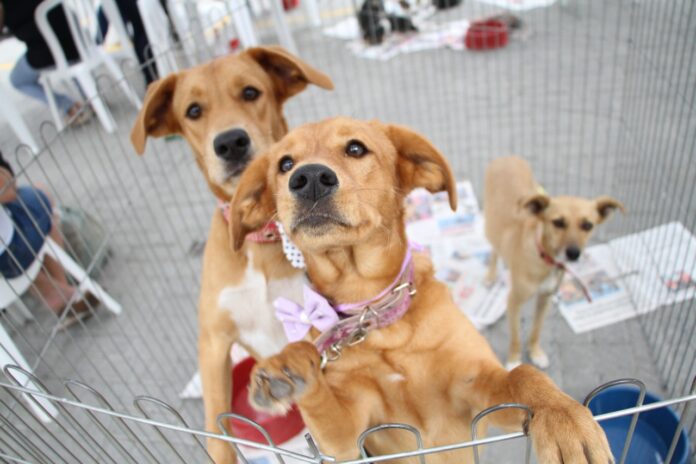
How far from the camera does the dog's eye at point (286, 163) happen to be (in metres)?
1.33

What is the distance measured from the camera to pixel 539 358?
2219mm

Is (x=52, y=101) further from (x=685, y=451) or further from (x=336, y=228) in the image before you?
(x=685, y=451)

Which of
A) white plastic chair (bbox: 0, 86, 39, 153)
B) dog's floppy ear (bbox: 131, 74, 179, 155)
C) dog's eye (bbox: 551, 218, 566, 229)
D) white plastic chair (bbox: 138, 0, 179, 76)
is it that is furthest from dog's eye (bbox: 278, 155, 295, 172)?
white plastic chair (bbox: 0, 86, 39, 153)

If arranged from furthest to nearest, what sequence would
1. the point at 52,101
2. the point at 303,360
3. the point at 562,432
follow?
1. the point at 52,101
2. the point at 303,360
3. the point at 562,432

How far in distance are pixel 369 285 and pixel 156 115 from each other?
1.07 m

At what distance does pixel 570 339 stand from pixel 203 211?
241 centimetres

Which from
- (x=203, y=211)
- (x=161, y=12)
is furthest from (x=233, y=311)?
(x=161, y=12)

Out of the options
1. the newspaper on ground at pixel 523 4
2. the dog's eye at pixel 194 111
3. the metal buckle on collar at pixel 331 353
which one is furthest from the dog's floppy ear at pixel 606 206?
the newspaper on ground at pixel 523 4

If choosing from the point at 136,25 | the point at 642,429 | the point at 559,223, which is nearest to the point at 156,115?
the point at 559,223

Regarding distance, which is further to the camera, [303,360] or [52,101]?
[52,101]

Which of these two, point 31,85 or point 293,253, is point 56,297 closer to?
point 293,253

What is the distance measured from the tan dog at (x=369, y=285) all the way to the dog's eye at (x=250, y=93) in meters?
0.51

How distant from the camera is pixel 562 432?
865 millimetres

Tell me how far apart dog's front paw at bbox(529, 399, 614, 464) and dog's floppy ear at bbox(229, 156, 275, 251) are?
85 cm
